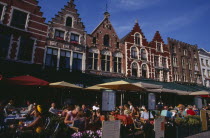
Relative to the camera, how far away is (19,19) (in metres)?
13.2

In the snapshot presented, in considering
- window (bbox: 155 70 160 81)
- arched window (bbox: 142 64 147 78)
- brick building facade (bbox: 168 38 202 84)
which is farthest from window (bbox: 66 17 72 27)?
brick building facade (bbox: 168 38 202 84)

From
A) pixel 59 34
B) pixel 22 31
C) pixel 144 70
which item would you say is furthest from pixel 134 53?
pixel 22 31

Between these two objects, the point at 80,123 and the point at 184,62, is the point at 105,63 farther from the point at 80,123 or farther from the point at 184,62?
the point at 184,62

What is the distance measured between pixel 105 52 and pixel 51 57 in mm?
6541

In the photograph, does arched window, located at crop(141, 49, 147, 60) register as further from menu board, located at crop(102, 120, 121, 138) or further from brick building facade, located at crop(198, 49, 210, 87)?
menu board, located at crop(102, 120, 121, 138)

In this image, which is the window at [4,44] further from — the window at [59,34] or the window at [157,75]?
the window at [157,75]

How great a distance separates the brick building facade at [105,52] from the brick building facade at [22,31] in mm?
5305

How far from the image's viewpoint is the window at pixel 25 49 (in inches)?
510

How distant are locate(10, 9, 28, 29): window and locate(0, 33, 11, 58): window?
4.07ft

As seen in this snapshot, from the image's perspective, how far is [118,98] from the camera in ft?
54.0

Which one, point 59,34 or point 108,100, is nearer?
point 108,100

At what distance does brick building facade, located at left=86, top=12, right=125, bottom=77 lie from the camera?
17.0m

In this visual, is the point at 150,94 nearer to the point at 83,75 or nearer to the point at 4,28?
the point at 83,75

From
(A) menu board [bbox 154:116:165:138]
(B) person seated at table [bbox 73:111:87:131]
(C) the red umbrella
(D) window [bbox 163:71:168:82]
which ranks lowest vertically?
(A) menu board [bbox 154:116:165:138]
